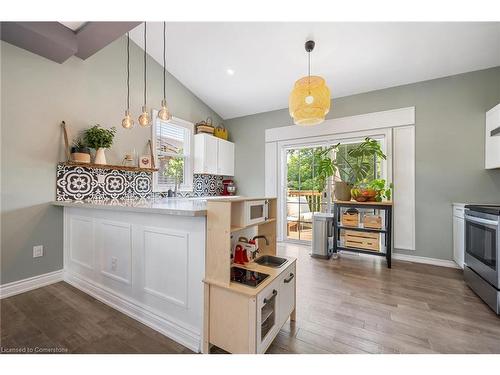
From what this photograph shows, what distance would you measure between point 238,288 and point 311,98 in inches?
66.7

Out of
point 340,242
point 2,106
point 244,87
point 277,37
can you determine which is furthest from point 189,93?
point 340,242

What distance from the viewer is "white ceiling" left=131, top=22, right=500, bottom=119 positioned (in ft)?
8.05

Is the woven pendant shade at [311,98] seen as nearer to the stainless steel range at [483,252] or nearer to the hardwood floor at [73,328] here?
the stainless steel range at [483,252]

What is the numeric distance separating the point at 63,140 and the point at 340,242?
3906 mm

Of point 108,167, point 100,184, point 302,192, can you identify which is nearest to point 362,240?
point 302,192

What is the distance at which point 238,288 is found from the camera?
120 centimetres

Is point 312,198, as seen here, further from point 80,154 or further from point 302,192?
point 80,154

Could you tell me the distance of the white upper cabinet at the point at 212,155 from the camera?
394cm

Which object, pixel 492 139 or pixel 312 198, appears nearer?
pixel 492 139

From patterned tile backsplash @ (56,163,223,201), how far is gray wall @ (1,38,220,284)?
4.1 inches

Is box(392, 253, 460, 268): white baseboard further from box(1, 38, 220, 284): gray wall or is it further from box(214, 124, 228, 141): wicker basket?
box(1, 38, 220, 284): gray wall

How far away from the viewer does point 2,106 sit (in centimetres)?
206
